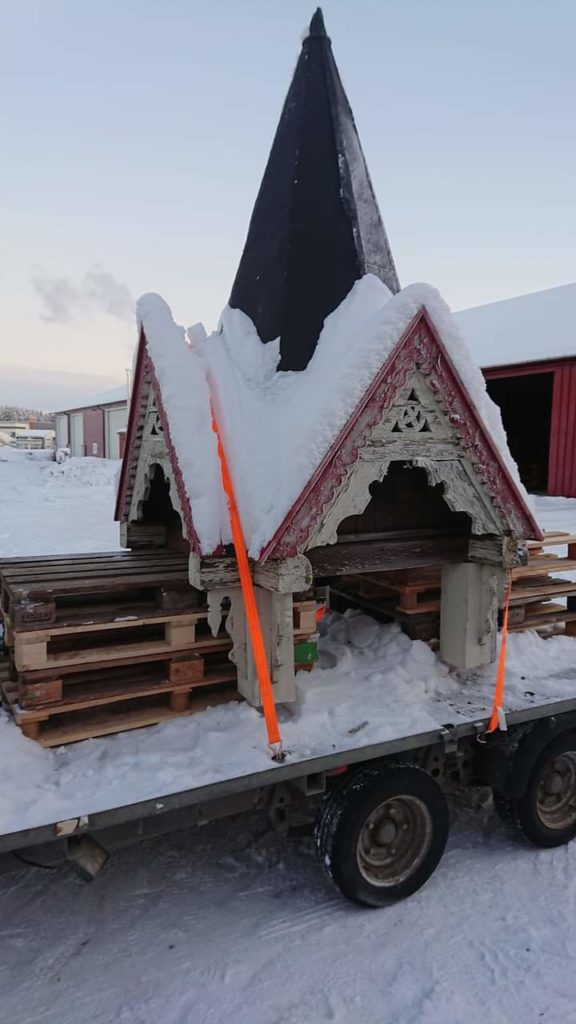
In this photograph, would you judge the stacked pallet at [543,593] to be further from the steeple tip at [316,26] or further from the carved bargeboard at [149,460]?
the steeple tip at [316,26]

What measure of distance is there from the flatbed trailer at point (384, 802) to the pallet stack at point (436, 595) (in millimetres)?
905

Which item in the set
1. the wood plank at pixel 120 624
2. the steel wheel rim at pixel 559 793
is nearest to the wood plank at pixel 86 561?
the wood plank at pixel 120 624

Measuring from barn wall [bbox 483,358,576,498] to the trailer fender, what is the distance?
1391 cm

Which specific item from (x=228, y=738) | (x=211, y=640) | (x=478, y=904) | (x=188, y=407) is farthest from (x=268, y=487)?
(x=478, y=904)

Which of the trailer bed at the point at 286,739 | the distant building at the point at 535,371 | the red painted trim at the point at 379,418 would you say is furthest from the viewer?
the distant building at the point at 535,371

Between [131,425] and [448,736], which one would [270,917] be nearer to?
[448,736]

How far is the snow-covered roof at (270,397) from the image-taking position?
347 cm

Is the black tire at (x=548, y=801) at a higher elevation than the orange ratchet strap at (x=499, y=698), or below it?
below

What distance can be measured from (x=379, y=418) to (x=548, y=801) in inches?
118

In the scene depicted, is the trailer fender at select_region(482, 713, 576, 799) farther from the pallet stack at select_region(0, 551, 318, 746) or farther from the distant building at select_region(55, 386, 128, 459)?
the distant building at select_region(55, 386, 128, 459)

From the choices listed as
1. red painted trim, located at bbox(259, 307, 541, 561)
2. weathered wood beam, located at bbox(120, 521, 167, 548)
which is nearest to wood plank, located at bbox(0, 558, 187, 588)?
weathered wood beam, located at bbox(120, 521, 167, 548)

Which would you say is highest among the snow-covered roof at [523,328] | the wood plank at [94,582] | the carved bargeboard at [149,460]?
the snow-covered roof at [523,328]

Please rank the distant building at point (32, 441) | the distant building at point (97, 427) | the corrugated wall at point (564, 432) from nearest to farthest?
the corrugated wall at point (564, 432) < the distant building at point (97, 427) < the distant building at point (32, 441)

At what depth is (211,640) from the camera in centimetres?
401
